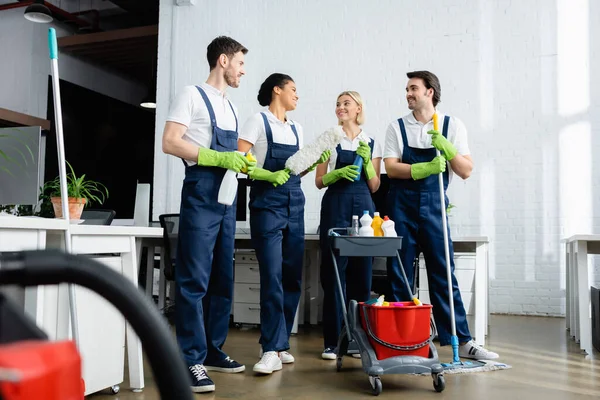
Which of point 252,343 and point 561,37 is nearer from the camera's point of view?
→ point 252,343

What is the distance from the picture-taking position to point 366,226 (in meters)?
2.94

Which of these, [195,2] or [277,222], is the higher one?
[195,2]

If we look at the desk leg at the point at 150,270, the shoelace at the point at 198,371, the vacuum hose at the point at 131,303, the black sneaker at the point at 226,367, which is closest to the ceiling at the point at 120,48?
the desk leg at the point at 150,270

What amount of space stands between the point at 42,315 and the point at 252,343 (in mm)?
2049

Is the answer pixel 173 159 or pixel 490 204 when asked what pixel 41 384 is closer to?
pixel 490 204

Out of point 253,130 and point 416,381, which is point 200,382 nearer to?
point 416,381

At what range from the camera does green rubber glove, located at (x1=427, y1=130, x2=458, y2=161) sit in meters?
2.98

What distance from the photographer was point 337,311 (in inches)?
128

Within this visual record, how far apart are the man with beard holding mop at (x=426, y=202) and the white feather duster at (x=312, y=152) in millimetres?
351

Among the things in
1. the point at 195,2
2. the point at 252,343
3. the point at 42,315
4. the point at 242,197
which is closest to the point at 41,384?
the point at 42,315

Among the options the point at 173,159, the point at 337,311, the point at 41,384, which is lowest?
the point at 337,311

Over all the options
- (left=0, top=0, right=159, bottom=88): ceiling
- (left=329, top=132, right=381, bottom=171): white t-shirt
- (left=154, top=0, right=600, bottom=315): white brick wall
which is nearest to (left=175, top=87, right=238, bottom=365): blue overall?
(left=329, top=132, right=381, bottom=171): white t-shirt

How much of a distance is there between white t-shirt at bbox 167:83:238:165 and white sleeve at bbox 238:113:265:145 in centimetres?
26

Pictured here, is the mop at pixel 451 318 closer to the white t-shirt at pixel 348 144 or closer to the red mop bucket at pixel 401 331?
the red mop bucket at pixel 401 331
